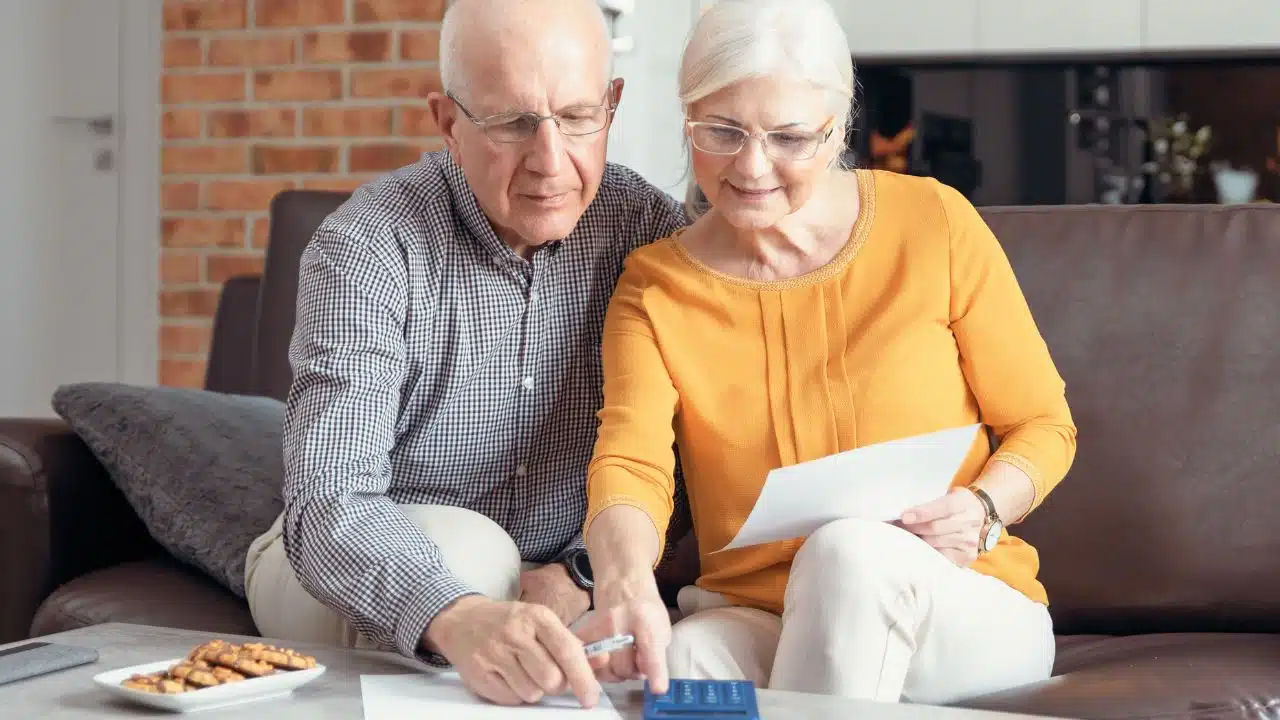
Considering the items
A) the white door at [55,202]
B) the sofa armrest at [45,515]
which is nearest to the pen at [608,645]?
the sofa armrest at [45,515]

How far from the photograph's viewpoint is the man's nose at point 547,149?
4.72ft

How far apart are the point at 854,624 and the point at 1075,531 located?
0.65 meters

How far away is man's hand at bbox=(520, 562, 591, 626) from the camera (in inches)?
57.9

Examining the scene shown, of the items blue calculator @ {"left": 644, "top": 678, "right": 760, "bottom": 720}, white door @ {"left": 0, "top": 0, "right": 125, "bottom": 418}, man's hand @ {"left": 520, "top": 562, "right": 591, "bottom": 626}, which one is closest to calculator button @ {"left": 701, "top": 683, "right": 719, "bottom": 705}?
blue calculator @ {"left": 644, "top": 678, "right": 760, "bottom": 720}

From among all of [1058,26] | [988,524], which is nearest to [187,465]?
[988,524]

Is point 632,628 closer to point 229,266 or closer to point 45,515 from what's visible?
point 45,515

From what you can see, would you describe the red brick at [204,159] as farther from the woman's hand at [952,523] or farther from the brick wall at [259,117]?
the woman's hand at [952,523]

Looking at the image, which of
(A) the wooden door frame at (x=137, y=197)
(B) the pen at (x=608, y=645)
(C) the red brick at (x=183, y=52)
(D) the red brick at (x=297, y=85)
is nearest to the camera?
(B) the pen at (x=608, y=645)

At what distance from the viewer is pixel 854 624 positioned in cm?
119

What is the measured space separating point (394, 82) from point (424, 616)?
2136 millimetres

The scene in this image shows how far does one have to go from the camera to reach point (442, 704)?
1000 millimetres

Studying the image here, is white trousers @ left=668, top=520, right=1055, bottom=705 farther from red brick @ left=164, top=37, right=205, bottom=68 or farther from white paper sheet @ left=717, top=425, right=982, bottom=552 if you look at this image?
red brick @ left=164, top=37, right=205, bottom=68

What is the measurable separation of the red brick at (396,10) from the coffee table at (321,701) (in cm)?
213

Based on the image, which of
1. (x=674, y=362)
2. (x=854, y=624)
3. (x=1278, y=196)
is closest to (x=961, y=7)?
(x=1278, y=196)
